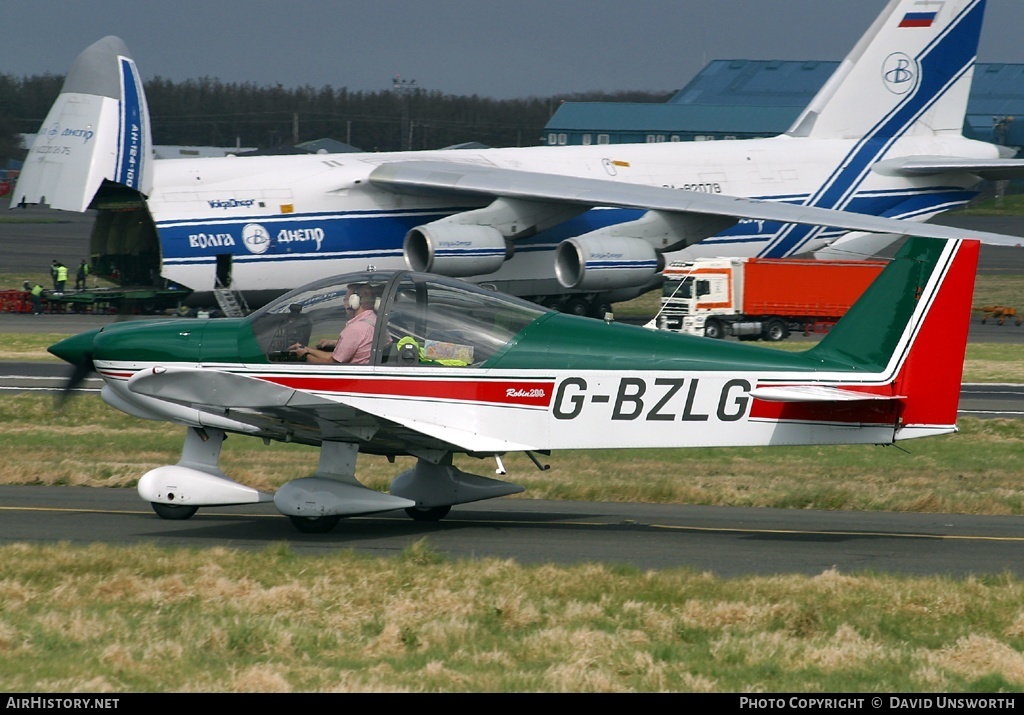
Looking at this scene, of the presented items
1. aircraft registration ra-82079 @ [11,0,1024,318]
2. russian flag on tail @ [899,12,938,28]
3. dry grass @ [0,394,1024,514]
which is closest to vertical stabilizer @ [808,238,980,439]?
dry grass @ [0,394,1024,514]

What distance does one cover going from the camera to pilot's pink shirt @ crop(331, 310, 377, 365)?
10.1 m

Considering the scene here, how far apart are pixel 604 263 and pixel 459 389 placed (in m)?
18.9

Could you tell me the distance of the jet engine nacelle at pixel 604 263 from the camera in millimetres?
28500

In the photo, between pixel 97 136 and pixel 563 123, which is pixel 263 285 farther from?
pixel 563 123

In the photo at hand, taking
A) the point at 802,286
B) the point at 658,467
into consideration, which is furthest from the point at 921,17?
the point at 658,467

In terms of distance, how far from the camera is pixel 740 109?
95625 millimetres

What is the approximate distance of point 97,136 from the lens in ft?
81.5

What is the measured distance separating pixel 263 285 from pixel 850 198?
1559cm

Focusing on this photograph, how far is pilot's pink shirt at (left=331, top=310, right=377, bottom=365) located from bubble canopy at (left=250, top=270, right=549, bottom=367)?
5 centimetres

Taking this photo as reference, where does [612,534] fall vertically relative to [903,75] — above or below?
below

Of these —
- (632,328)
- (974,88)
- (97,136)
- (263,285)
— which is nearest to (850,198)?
(263,285)

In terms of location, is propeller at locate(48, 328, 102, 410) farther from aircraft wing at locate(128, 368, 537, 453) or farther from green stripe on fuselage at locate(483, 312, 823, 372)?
green stripe on fuselage at locate(483, 312, 823, 372)

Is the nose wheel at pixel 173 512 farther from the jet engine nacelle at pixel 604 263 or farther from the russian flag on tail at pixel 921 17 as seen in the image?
the russian flag on tail at pixel 921 17

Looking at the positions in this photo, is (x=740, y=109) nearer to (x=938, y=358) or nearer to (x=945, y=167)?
(x=945, y=167)
